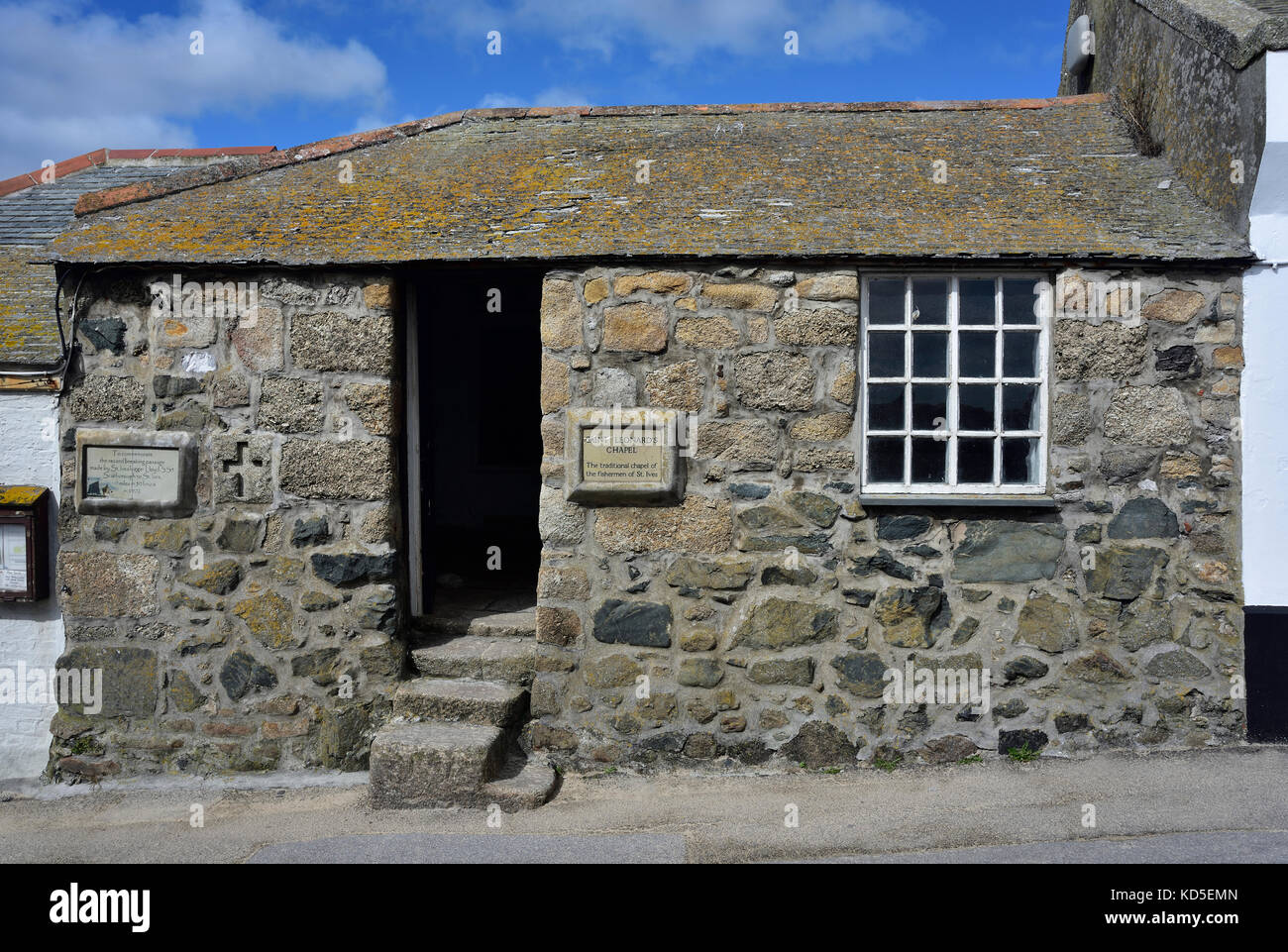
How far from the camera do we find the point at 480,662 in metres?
5.57

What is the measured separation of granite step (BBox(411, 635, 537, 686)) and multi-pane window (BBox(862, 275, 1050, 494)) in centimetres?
242

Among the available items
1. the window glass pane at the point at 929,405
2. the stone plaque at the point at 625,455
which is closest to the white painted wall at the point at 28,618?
the stone plaque at the point at 625,455

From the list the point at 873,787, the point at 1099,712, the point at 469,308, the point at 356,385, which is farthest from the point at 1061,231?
the point at 469,308

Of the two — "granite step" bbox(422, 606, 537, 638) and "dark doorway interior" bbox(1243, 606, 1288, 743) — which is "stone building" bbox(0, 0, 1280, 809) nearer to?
"dark doorway interior" bbox(1243, 606, 1288, 743)

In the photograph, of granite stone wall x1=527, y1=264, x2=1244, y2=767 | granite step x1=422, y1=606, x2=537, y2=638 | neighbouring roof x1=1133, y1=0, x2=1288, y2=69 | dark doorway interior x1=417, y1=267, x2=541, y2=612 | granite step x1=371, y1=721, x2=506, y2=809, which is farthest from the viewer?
dark doorway interior x1=417, y1=267, x2=541, y2=612

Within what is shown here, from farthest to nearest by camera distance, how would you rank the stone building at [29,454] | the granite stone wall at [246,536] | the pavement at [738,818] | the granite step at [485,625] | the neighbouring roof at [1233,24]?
the granite step at [485,625], the stone building at [29,454], the granite stone wall at [246,536], the neighbouring roof at [1233,24], the pavement at [738,818]

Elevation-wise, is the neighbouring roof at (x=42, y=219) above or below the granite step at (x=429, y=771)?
above

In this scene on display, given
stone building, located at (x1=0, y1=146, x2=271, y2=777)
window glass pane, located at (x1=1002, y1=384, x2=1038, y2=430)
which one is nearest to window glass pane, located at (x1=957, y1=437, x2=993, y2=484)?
window glass pane, located at (x1=1002, y1=384, x2=1038, y2=430)

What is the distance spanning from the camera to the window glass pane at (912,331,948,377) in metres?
5.24

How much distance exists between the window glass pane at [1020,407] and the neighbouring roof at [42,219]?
232 inches

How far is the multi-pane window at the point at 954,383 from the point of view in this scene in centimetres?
519

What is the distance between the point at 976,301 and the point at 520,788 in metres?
3.91

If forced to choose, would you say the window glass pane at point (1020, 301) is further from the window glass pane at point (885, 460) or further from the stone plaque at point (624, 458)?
the stone plaque at point (624, 458)

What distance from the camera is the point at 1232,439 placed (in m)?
5.11
